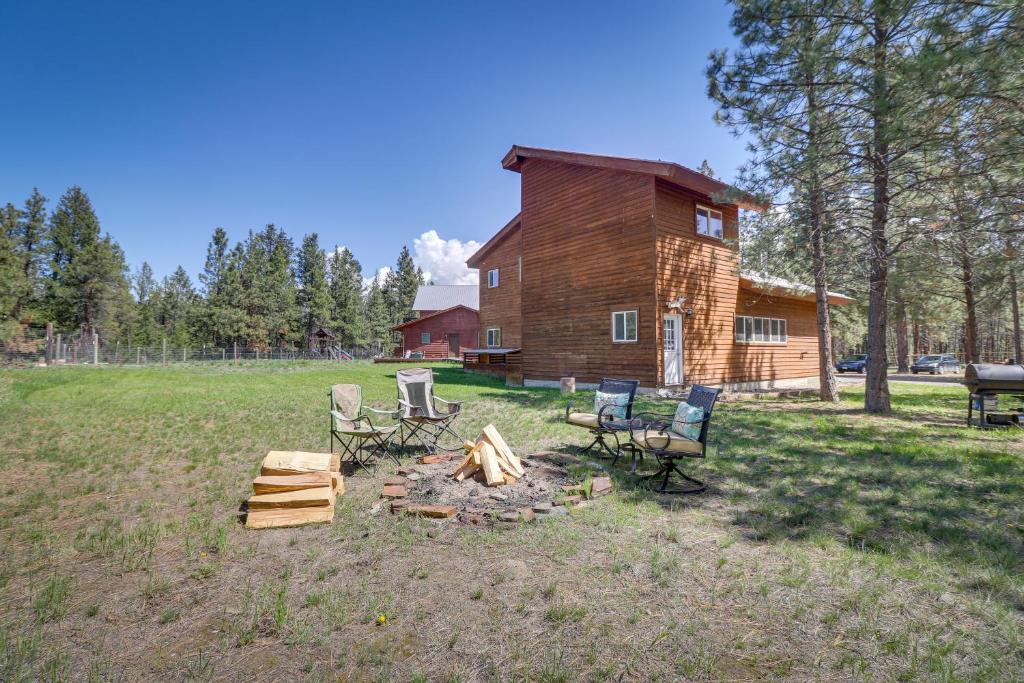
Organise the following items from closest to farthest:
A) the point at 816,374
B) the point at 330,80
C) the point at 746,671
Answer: the point at 746,671, the point at 330,80, the point at 816,374

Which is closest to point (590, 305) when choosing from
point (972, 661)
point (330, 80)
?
point (330, 80)

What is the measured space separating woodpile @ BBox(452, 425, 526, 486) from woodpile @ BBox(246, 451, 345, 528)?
1.40 m

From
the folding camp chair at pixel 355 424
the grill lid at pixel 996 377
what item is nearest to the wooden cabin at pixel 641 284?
the grill lid at pixel 996 377

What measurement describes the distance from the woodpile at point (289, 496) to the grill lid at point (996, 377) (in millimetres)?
10522

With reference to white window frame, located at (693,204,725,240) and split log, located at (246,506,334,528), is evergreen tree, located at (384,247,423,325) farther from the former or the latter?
split log, located at (246,506,334,528)

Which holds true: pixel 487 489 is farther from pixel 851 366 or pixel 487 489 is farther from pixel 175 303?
pixel 175 303

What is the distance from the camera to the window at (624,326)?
12562 mm

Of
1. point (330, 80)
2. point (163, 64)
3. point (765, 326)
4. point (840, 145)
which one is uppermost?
point (163, 64)

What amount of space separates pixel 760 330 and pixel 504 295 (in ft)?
39.8

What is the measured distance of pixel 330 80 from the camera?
11945 millimetres

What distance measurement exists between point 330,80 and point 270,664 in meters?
13.6

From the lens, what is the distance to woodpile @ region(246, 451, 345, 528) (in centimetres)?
380

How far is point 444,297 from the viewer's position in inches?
1649

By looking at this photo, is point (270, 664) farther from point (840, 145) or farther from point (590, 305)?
point (590, 305)
